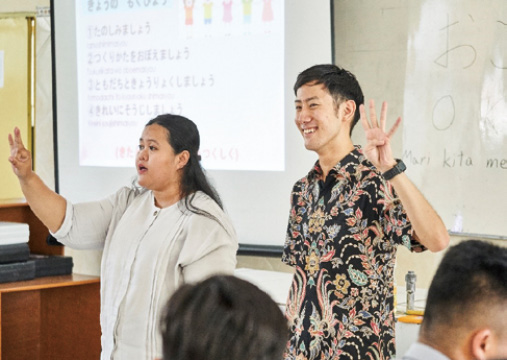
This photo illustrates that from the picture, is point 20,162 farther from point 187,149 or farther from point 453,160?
point 453,160

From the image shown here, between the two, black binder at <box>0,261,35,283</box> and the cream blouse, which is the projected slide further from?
the cream blouse

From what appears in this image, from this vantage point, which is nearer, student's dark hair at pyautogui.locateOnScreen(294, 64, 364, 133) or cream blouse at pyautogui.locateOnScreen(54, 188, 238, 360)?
student's dark hair at pyautogui.locateOnScreen(294, 64, 364, 133)

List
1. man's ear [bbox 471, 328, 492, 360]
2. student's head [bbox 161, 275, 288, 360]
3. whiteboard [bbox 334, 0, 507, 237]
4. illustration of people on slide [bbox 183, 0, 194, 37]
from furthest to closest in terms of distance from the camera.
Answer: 1. illustration of people on slide [bbox 183, 0, 194, 37]
2. whiteboard [bbox 334, 0, 507, 237]
3. man's ear [bbox 471, 328, 492, 360]
4. student's head [bbox 161, 275, 288, 360]

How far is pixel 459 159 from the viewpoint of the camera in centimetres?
327

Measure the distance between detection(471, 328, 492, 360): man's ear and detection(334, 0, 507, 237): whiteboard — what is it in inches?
78.0

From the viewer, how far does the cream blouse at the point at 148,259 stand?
2.46 metres

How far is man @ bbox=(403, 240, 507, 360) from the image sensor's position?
126cm

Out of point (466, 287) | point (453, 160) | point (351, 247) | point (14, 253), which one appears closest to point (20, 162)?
point (14, 253)

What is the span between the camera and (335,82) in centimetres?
223

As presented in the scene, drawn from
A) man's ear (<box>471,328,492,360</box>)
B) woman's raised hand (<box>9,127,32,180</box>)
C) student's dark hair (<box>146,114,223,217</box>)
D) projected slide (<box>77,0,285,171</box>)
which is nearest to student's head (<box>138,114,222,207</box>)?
student's dark hair (<box>146,114,223,217</box>)

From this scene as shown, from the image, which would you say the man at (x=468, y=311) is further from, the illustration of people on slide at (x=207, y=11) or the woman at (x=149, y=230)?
the illustration of people on slide at (x=207, y=11)

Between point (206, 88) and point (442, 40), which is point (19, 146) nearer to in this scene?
point (206, 88)

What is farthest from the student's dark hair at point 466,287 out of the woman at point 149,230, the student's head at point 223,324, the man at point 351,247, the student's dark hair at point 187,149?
the student's dark hair at point 187,149

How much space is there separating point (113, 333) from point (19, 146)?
2.30 feet
